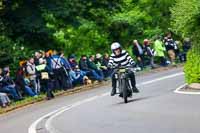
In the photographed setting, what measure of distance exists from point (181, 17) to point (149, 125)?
8.83m

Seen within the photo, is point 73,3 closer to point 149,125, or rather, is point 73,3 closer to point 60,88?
point 60,88

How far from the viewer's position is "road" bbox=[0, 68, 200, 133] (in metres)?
16.2

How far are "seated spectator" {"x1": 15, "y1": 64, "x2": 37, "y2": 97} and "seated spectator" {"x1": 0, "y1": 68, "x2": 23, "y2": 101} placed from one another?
0.52m

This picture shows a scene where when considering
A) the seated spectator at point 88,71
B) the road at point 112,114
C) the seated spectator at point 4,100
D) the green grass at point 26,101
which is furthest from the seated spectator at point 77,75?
the seated spectator at point 4,100

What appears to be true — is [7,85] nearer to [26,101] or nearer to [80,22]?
[26,101]

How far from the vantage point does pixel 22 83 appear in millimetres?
29375

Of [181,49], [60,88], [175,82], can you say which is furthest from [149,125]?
[181,49]

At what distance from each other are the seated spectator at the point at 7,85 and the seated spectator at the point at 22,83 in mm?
519

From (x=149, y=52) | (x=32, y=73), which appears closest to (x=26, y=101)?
(x=32, y=73)

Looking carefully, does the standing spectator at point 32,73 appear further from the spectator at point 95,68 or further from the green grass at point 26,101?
the spectator at point 95,68

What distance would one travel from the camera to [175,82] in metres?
28.9

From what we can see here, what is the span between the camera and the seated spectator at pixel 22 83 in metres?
29.3

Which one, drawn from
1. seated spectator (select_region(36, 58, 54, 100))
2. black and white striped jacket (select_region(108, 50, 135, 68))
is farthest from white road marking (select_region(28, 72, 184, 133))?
seated spectator (select_region(36, 58, 54, 100))

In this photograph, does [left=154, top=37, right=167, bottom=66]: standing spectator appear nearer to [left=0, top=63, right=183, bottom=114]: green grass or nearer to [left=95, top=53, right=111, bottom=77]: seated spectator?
[left=95, top=53, right=111, bottom=77]: seated spectator
